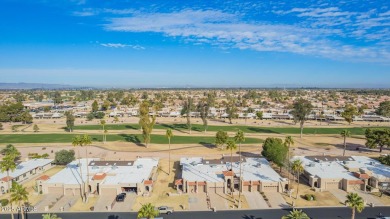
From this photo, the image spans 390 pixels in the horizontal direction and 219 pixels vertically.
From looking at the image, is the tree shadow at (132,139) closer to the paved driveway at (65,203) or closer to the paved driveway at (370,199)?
the paved driveway at (65,203)

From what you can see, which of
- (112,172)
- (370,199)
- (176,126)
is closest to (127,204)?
(112,172)

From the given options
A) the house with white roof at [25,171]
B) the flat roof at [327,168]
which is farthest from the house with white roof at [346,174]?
the house with white roof at [25,171]

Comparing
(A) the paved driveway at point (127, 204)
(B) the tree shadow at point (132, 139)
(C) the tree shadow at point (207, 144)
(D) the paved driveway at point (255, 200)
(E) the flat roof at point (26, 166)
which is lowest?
(A) the paved driveway at point (127, 204)

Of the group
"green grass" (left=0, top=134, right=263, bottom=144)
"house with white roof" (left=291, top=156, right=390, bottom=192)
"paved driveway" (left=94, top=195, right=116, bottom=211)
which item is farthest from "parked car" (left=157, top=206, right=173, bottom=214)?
"green grass" (left=0, top=134, right=263, bottom=144)

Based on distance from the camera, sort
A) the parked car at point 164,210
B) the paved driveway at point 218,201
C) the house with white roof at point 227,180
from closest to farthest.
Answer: the parked car at point 164,210, the paved driveway at point 218,201, the house with white roof at point 227,180

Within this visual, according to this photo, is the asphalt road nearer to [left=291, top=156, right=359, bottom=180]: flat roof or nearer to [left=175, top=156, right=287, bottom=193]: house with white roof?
[left=175, top=156, right=287, bottom=193]: house with white roof


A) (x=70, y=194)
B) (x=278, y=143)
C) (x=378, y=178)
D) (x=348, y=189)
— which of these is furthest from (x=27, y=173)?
(x=378, y=178)

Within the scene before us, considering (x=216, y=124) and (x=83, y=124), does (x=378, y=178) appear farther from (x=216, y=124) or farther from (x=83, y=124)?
(x=83, y=124)
